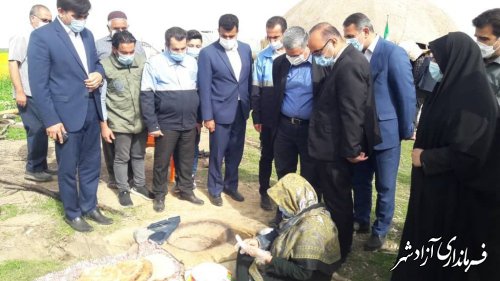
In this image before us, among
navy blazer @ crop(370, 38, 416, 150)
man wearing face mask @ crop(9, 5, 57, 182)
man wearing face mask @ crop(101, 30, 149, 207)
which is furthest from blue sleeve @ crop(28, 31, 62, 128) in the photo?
navy blazer @ crop(370, 38, 416, 150)

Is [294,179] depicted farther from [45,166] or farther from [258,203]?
[45,166]

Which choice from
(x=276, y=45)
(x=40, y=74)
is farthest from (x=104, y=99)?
(x=276, y=45)

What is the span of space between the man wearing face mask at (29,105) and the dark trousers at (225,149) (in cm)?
230

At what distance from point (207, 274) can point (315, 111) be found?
64.7 inches

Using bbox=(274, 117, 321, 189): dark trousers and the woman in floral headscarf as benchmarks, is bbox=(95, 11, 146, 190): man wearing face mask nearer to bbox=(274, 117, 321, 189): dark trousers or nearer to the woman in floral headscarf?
bbox=(274, 117, 321, 189): dark trousers

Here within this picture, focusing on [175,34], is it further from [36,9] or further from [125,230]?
[36,9]

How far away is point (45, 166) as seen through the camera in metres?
5.61

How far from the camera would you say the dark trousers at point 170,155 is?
4.59 metres

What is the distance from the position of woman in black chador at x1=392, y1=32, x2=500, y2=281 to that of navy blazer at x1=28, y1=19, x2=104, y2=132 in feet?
9.78

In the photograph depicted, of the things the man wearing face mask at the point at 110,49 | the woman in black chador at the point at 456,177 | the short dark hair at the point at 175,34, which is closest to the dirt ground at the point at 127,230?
the man wearing face mask at the point at 110,49

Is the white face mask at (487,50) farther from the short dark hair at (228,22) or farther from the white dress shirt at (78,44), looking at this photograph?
the white dress shirt at (78,44)

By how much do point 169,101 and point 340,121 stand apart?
1979 mm

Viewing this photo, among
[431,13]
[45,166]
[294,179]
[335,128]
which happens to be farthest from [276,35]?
[431,13]

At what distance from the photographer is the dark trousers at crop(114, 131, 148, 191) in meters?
4.73
